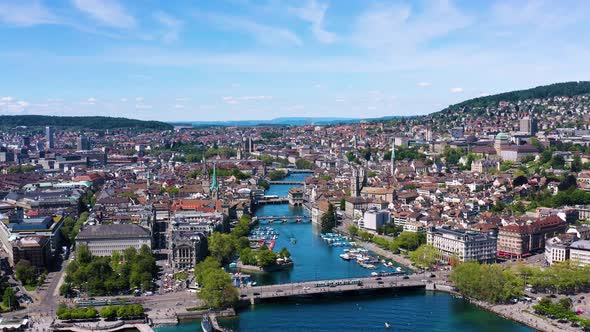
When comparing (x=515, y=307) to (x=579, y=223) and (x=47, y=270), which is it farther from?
(x=47, y=270)

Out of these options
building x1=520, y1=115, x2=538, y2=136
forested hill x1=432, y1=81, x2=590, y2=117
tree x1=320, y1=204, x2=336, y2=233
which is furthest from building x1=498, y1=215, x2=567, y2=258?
forested hill x1=432, y1=81, x2=590, y2=117

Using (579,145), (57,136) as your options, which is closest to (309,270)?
(579,145)

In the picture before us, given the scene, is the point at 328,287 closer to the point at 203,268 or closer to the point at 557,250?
the point at 203,268

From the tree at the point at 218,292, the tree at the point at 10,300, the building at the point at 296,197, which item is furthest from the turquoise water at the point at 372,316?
the building at the point at 296,197

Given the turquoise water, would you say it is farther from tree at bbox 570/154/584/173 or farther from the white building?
tree at bbox 570/154/584/173

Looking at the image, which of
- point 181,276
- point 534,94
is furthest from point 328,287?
point 534,94

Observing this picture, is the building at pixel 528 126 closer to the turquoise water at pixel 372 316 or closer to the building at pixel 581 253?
the building at pixel 581 253

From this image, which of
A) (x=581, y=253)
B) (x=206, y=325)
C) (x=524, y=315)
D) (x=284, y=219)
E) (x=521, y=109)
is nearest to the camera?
(x=206, y=325)
